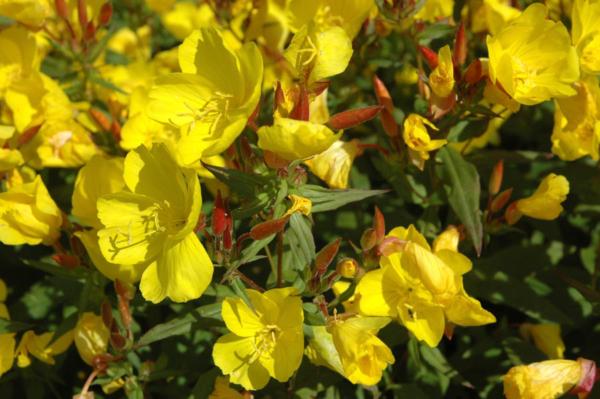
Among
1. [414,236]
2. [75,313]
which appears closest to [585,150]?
[414,236]

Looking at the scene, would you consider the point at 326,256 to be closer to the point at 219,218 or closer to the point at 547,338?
the point at 219,218

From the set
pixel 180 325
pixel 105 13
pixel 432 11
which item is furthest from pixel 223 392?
pixel 432 11

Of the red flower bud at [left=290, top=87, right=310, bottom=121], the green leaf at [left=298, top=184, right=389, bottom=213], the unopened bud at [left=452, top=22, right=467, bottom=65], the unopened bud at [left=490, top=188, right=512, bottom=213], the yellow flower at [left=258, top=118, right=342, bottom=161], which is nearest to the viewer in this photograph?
the yellow flower at [left=258, top=118, right=342, bottom=161]

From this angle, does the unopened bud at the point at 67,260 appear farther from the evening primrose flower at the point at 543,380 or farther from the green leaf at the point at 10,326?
the evening primrose flower at the point at 543,380

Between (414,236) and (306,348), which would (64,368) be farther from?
(414,236)

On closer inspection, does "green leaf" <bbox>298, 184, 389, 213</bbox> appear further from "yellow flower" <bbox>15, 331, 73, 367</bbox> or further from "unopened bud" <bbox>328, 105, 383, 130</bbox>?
"yellow flower" <bbox>15, 331, 73, 367</bbox>

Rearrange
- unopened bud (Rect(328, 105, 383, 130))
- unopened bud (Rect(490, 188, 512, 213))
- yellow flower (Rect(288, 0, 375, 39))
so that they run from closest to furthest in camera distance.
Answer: unopened bud (Rect(328, 105, 383, 130)), unopened bud (Rect(490, 188, 512, 213)), yellow flower (Rect(288, 0, 375, 39))

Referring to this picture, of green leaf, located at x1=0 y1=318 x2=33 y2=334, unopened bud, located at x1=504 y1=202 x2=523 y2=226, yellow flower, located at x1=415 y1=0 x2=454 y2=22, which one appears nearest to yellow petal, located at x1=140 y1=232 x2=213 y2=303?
green leaf, located at x1=0 y1=318 x2=33 y2=334
